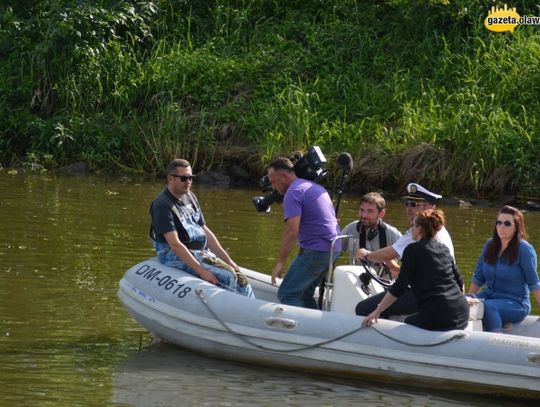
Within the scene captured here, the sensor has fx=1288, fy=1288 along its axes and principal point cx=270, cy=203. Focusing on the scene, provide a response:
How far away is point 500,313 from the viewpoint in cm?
848

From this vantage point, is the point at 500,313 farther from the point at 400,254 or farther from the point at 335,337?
the point at 335,337

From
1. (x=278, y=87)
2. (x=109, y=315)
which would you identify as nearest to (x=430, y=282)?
(x=109, y=315)

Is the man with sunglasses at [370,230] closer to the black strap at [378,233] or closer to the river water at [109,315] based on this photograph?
the black strap at [378,233]

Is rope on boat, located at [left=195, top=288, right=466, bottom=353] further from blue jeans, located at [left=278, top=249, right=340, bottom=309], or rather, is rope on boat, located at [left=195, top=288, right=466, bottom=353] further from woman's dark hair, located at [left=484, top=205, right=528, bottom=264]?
woman's dark hair, located at [left=484, top=205, right=528, bottom=264]

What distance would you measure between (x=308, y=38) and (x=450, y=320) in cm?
1294

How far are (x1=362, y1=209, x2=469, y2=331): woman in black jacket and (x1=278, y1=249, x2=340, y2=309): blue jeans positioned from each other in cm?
80

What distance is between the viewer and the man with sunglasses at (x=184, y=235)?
345 inches

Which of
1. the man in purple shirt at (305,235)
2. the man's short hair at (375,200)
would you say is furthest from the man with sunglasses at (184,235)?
the man's short hair at (375,200)

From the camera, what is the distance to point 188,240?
8961 mm

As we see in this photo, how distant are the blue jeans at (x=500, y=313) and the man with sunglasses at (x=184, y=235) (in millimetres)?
1684

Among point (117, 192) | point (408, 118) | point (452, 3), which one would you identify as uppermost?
point (452, 3)

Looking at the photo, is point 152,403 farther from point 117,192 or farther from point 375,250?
point 117,192

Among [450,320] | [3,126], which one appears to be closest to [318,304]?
[450,320]

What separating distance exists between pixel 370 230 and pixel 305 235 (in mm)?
493
